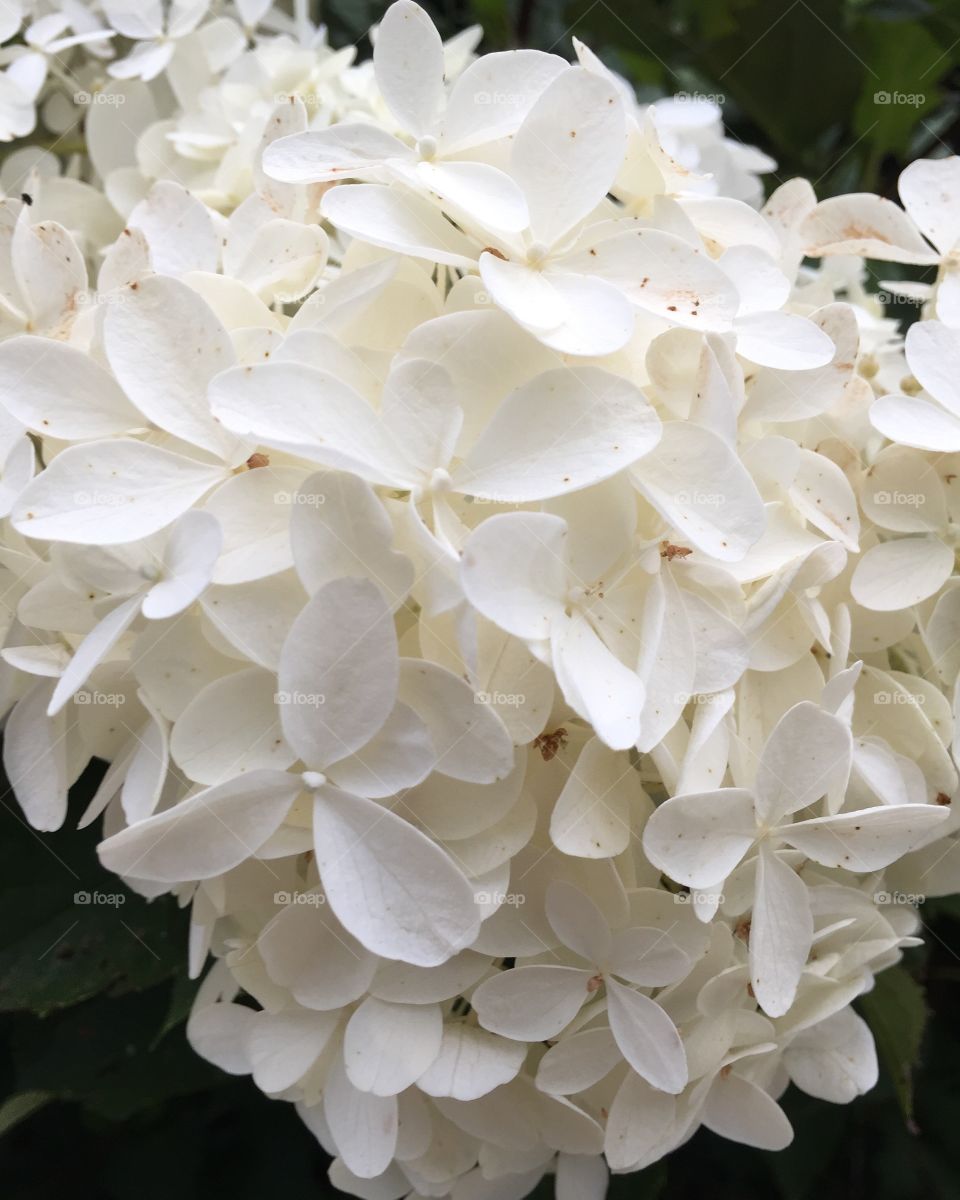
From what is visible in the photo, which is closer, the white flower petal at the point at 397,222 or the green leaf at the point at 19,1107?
the white flower petal at the point at 397,222

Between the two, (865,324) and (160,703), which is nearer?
(160,703)

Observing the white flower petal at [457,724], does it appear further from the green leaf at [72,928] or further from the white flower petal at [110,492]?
the green leaf at [72,928]

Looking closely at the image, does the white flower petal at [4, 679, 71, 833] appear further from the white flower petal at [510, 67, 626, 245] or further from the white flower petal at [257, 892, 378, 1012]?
the white flower petal at [510, 67, 626, 245]

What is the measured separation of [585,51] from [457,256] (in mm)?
119

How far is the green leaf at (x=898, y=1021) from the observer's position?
528mm

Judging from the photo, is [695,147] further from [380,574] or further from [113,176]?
[380,574]

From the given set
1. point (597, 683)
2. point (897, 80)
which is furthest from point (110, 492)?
point (897, 80)

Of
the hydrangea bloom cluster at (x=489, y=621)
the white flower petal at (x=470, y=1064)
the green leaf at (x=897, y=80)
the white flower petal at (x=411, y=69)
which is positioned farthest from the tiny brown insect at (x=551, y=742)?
the green leaf at (x=897, y=80)

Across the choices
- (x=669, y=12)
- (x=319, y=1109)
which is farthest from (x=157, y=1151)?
(x=669, y=12)

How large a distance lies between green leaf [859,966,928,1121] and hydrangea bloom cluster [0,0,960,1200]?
10cm

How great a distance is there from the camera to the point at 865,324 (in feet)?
1.82

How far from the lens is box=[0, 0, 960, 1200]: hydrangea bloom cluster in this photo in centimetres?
34

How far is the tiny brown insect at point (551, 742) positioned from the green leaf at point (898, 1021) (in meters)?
0.27

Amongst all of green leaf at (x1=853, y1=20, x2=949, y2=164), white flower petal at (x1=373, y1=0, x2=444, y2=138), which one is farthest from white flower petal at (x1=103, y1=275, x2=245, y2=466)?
green leaf at (x1=853, y1=20, x2=949, y2=164)
